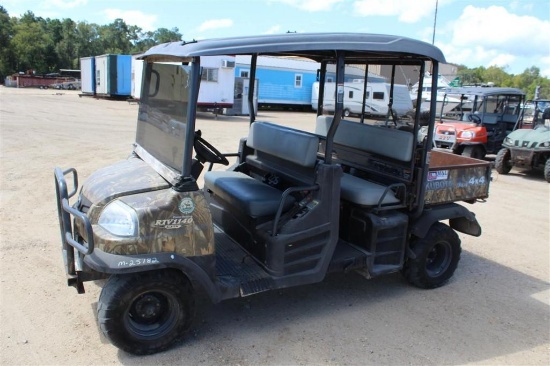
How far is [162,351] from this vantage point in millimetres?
3260

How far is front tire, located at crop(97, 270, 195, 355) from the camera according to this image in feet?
9.98

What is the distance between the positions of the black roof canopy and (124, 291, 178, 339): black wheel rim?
5.46ft

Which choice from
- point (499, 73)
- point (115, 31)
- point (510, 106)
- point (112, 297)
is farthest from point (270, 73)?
point (499, 73)

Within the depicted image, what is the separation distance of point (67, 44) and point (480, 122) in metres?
66.0

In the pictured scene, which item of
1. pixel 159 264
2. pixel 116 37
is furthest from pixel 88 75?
pixel 116 37

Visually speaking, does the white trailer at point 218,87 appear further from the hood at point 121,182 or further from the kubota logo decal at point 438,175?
the hood at point 121,182

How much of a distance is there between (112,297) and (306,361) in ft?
4.61

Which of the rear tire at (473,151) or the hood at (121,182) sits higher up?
the hood at (121,182)

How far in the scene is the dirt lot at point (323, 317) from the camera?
130 inches

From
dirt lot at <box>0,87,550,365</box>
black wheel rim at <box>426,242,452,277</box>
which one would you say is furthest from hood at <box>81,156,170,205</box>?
black wheel rim at <box>426,242,452,277</box>

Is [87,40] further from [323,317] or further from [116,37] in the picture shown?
[323,317]

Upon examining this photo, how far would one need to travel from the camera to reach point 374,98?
4.79 metres

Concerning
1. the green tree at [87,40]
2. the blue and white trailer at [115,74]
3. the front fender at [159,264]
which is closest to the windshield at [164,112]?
the front fender at [159,264]

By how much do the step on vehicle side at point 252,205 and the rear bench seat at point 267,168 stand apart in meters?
0.01
